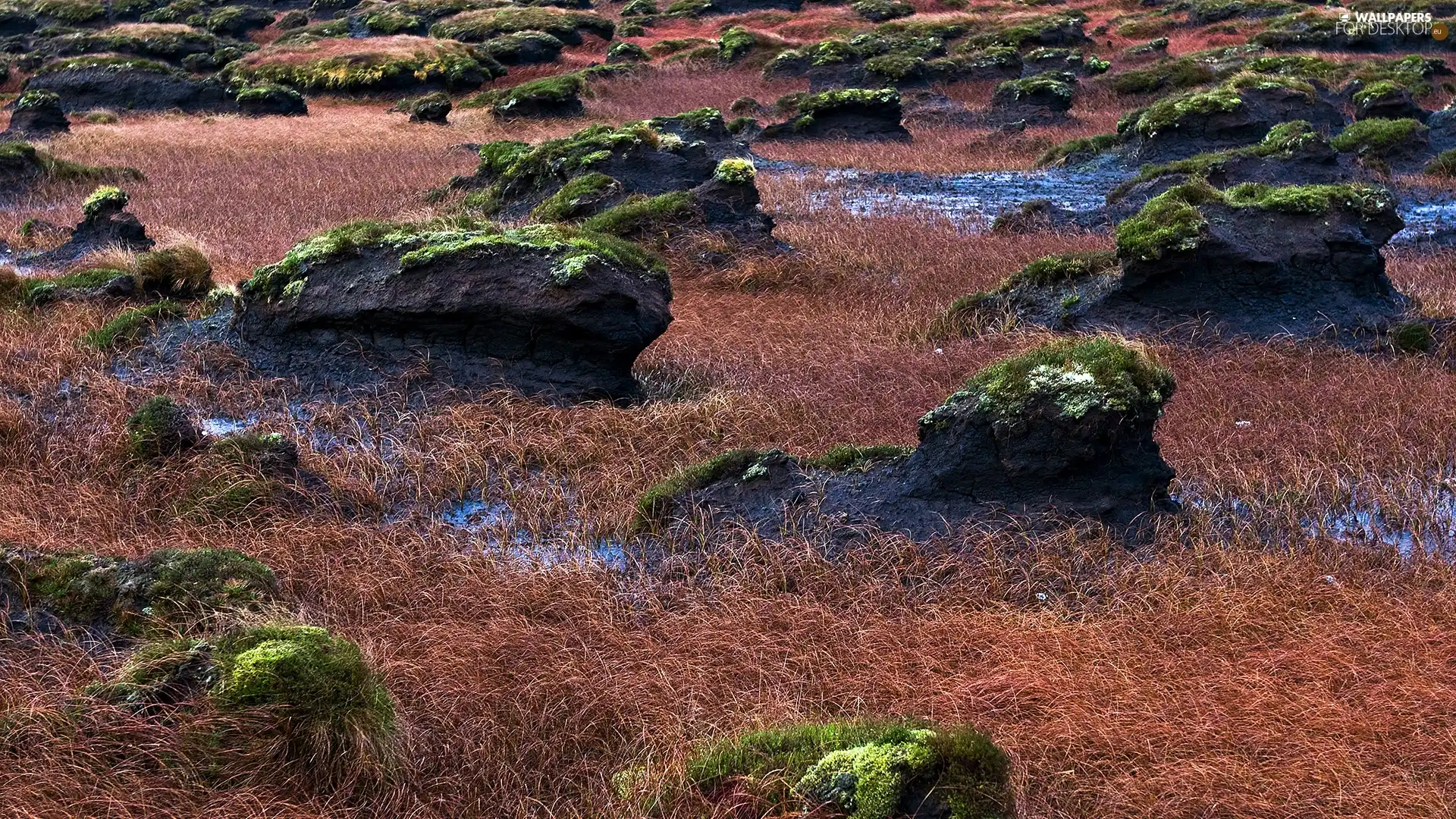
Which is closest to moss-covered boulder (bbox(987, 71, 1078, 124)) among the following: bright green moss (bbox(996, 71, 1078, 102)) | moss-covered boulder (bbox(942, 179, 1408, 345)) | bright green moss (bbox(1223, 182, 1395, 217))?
bright green moss (bbox(996, 71, 1078, 102))

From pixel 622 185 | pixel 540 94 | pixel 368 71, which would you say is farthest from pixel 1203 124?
pixel 368 71

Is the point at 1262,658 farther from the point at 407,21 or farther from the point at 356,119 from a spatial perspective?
the point at 407,21

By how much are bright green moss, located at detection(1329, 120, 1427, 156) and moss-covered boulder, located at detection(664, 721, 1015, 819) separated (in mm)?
21028

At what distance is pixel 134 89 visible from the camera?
3591 centimetres

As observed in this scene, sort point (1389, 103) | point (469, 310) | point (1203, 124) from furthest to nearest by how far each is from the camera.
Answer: point (1389, 103) → point (1203, 124) → point (469, 310)

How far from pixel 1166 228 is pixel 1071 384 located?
18.4ft

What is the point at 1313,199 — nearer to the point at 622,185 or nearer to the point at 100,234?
the point at 622,185

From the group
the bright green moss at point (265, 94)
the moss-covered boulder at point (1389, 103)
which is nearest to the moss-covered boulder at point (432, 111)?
the bright green moss at point (265, 94)

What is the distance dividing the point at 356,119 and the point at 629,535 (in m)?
28.5

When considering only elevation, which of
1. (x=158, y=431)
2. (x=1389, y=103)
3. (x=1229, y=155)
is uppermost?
(x=158, y=431)

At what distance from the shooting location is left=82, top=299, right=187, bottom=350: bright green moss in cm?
1084

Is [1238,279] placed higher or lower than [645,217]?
higher

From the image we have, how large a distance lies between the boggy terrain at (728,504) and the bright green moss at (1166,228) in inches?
2.4

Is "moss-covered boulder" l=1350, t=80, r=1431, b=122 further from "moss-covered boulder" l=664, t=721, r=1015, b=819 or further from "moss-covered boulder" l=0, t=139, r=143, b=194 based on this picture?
"moss-covered boulder" l=664, t=721, r=1015, b=819
